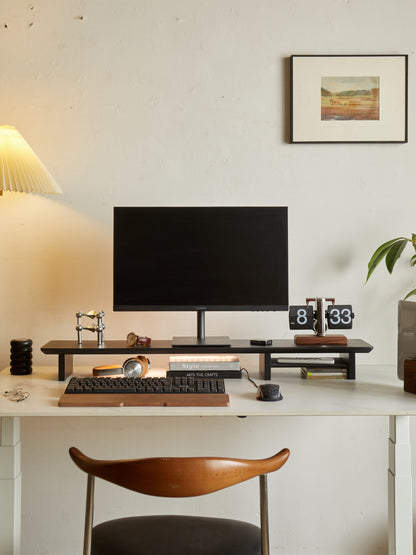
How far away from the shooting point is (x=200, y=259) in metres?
2.25

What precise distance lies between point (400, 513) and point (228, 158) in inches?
59.0

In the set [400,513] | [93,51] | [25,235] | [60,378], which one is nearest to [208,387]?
[60,378]

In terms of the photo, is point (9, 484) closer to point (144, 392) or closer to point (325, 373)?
point (144, 392)

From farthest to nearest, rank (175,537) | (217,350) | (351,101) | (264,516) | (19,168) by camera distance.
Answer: (351,101), (19,168), (217,350), (175,537), (264,516)

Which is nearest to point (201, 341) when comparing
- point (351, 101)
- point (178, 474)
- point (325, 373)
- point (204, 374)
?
point (204, 374)

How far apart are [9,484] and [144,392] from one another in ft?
1.67

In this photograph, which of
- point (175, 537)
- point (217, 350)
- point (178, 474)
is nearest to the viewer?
point (178, 474)

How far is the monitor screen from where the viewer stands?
7.32ft

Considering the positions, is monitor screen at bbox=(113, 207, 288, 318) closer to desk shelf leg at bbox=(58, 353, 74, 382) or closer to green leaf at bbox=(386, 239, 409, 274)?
desk shelf leg at bbox=(58, 353, 74, 382)

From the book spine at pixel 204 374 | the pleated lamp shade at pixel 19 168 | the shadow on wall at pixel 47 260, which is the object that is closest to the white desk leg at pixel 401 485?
the book spine at pixel 204 374

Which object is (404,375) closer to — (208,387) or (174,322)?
(208,387)

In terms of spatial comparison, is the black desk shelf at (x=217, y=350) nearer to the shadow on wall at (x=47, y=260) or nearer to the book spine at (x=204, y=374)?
the book spine at (x=204, y=374)

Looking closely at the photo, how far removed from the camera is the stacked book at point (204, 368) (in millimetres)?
2143

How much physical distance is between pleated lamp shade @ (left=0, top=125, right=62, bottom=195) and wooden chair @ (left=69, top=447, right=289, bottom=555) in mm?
1111
